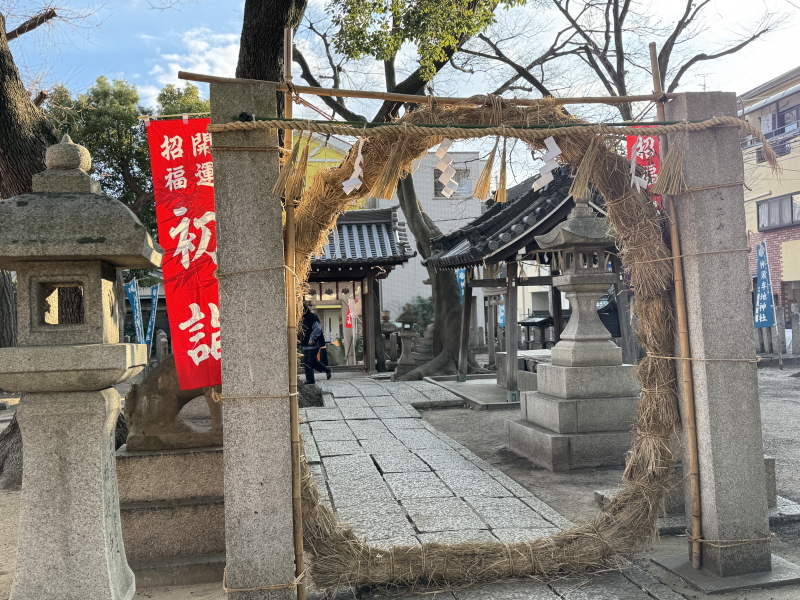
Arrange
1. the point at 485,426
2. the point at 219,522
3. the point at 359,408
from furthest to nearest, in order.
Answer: the point at 359,408 → the point at 485,426 → the point at 219,522

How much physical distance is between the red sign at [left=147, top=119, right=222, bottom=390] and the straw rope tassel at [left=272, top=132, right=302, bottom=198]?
104cm

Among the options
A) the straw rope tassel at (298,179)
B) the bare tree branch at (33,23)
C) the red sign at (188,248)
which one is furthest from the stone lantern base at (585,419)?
the bare tree branch at (33,23)

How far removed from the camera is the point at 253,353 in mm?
3164

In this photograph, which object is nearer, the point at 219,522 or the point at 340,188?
the point at 340,188

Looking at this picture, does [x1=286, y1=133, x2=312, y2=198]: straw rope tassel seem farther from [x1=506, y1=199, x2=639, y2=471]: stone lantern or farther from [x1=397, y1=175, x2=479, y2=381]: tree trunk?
[x1=397, y1=175, x2=479, y2=381]: tree trunk

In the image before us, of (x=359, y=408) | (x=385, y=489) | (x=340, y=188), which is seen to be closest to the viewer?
(x=340, y=188)

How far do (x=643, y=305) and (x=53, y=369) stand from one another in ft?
11.2

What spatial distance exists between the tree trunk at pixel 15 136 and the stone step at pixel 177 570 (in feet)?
13.0

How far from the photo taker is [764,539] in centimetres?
349

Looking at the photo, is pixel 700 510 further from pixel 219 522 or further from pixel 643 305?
pixel 219 522

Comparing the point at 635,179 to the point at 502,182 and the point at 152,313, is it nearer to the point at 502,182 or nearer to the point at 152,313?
the point at 502,182

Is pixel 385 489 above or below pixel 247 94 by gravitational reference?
below

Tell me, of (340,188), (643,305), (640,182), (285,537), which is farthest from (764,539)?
(340,188)

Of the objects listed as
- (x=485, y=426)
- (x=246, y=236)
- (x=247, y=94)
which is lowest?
(x=485, y=426)
